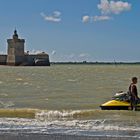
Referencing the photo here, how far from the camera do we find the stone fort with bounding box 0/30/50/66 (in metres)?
183

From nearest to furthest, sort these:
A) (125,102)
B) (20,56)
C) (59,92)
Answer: (125,102) → (59,92) → (20,56)

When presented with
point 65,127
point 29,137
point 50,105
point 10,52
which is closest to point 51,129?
point 65,127

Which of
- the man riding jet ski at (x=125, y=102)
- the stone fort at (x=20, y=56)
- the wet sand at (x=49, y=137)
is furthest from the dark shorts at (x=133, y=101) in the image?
the stone fort at (x=20, y=56)

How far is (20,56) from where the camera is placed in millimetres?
183875

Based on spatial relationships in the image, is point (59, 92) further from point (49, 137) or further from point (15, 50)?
point (15, 50)

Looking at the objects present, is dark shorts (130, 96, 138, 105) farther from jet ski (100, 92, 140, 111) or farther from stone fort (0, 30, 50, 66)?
stone fort (0, 30, 50, 66)

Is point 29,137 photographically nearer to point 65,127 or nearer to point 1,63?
point 65,127

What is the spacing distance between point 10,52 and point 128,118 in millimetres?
170266

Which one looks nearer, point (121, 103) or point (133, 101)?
point (133, 101)

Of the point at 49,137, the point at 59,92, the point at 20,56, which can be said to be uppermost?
the point at 20,56

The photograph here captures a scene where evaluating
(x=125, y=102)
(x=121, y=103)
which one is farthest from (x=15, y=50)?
(x=125, y=102)

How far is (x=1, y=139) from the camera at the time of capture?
40.4 feet

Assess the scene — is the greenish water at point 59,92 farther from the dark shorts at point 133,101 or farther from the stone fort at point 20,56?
the stone fort at point 20,56

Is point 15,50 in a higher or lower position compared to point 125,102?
higher
